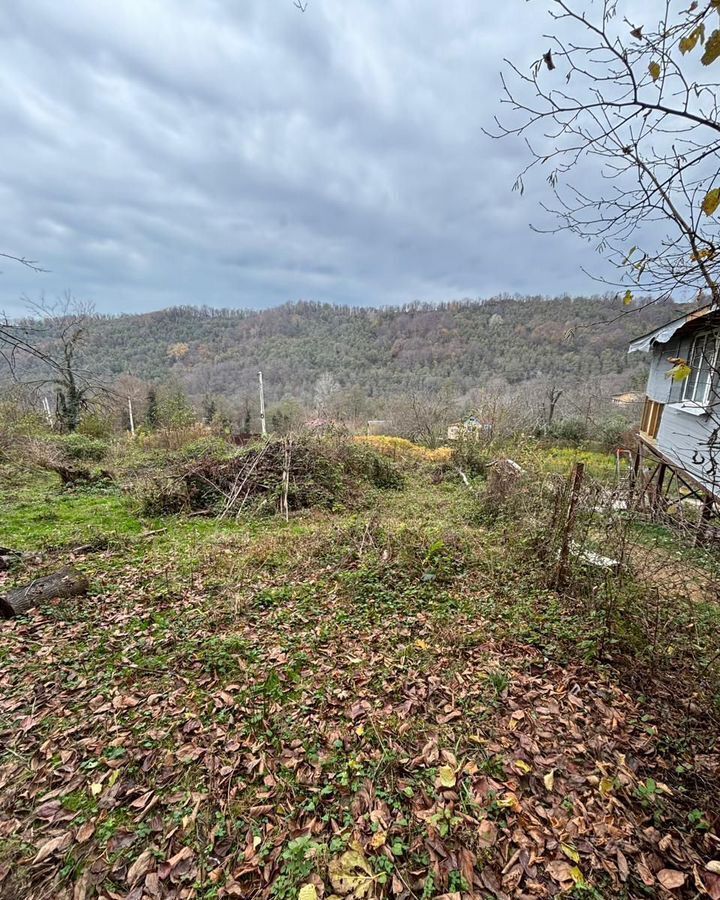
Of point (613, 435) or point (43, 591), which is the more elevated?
point (613, 435)

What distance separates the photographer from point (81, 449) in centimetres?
1115

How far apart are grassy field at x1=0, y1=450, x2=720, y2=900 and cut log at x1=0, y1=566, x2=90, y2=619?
173mm

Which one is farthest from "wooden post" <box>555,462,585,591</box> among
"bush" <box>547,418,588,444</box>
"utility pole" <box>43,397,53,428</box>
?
"utility pole" <box>43,397,53,428</box>

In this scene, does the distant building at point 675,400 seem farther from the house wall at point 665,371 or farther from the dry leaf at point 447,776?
the dry leaf at point 447,776

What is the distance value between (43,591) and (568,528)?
5.34m

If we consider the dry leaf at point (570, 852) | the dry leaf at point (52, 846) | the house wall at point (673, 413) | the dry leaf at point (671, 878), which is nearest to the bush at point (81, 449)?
the dry leaf at point (52, 846)

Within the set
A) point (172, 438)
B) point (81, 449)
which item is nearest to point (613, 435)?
point (172, 438)

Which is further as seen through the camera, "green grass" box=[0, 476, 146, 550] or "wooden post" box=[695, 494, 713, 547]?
"green grass" box=[0, 476, 146, 550]

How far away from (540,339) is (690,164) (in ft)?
112

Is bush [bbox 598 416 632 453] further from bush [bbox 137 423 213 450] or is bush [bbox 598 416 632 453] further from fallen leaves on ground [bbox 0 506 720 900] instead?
bush [bbox 137 423 213 450]

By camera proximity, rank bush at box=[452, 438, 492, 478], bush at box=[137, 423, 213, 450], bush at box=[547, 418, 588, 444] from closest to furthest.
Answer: bush at box=[452, 438, 492, 478] → bush at box=[137, 423, 213, 450] → bush at box=[547, 418, 588, 444]

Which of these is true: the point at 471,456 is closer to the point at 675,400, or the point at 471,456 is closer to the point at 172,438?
the point at 675,400

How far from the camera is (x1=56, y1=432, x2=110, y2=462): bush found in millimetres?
10945

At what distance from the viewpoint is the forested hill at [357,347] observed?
95.5 feet
